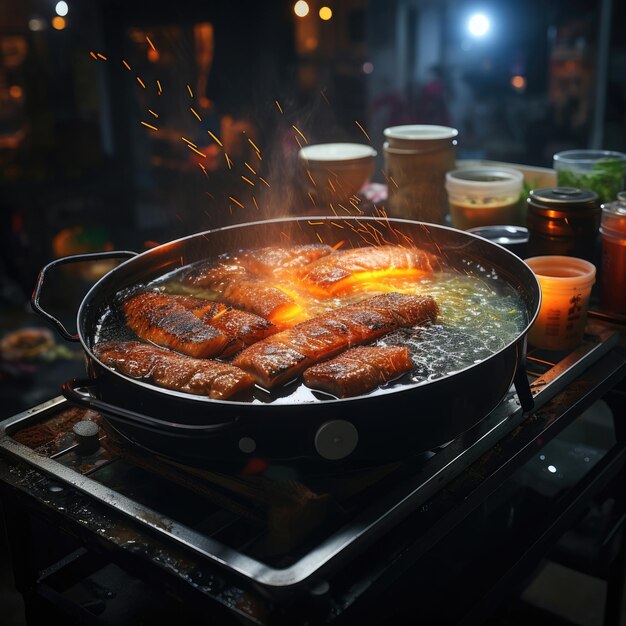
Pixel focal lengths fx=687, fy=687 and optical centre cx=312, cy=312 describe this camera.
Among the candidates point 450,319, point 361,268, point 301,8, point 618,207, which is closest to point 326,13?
point 301,8

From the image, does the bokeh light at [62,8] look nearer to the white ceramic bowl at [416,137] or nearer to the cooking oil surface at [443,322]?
the white ceramic bowl at [416,137]

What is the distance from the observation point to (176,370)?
6.91ft

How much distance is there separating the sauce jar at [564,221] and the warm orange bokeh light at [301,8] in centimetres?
679

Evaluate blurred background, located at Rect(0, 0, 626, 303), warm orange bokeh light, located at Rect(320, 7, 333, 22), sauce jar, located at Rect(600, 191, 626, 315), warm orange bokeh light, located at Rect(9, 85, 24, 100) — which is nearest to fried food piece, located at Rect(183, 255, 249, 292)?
sauce jar, located at Rect(600, 191, 626, 315)

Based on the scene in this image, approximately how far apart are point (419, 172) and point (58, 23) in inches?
251

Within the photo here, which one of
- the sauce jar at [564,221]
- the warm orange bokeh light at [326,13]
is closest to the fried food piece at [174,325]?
the sauce jar at [564,221]

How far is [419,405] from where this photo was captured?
185 centimetres

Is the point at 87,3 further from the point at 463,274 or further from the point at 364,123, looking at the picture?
the point at 463,274

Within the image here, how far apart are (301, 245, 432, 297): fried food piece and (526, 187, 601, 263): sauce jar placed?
1.90 feet

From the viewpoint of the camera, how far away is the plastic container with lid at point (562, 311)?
280cm

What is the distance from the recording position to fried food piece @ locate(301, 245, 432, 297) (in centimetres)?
287

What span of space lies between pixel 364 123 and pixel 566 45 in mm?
3005

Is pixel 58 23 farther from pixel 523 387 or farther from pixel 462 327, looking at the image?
pixel 523 387

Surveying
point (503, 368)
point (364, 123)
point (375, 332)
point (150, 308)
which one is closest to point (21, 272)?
point (364, 123)
